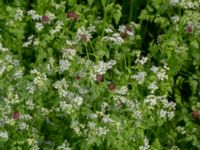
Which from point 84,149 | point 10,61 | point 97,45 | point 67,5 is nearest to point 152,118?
point 84,149

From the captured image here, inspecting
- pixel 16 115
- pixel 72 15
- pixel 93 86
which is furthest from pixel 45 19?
pixel 16 115

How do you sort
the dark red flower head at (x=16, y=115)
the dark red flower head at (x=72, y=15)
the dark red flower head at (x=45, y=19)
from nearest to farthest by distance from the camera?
the dark red flower head at (x=16, y=115)
the dark red flower head at (x=45, y=19)
the dark red flower head at (x=72, y=15)

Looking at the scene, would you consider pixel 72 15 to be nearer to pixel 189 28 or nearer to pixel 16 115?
pixel 189 28

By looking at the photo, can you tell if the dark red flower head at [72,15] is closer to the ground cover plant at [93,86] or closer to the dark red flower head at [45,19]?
the ground cover plant at [93,86]

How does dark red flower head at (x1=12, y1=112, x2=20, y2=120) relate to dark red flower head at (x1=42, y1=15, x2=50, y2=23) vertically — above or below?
below

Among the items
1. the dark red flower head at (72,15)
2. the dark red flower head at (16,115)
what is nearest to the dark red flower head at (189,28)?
the dark red flower head at (72,15)

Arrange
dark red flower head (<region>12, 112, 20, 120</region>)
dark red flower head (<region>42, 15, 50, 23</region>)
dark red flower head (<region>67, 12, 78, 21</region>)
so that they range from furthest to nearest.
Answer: dark red flower head (<region>67, 12, 78, 21</region>) → dark red flower head (<region>42, 15, 50, 23</region>) → dark red flower head (<region>12, 112, 20, 120</region>)

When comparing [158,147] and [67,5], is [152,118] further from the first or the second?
[67,5]

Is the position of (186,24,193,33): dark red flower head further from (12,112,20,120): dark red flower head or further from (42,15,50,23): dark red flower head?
(12,112,20,120): dark red flower head

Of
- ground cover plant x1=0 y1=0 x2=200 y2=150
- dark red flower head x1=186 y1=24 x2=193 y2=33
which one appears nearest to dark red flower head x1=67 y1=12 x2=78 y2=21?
ground cover plant x1=0 y1=0 x2=200 y2=150
